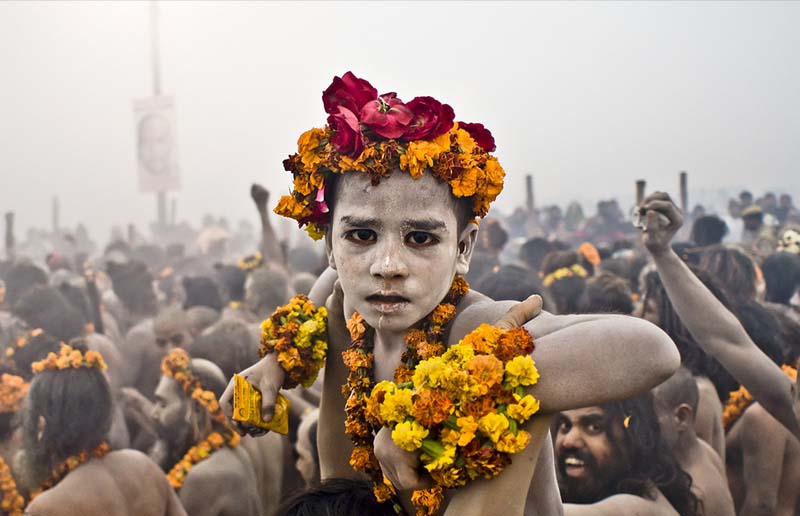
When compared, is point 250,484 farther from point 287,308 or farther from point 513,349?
point 513,349

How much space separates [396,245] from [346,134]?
1.21 feet

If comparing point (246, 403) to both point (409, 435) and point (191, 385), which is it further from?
point (191, 385)

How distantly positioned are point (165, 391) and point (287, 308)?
7.02 feet

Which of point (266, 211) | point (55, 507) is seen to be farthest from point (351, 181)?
point (266, 211)

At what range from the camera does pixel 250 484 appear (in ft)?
15.7

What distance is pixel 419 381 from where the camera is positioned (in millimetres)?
2369

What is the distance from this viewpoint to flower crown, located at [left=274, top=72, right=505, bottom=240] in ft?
8.49

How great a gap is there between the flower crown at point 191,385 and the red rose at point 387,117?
8.87 feet

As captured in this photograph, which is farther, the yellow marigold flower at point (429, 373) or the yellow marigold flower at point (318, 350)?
the yellow marigold flower at point (318, 350)

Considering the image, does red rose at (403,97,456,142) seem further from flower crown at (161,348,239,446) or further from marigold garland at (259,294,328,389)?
flower crown at (161,348,239,446)

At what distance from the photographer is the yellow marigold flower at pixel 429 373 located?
233 centimetres

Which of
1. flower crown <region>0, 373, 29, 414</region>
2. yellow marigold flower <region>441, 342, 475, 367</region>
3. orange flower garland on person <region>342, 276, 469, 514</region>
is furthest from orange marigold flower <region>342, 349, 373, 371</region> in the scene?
flower crown <region>0, 373, 29, 414</region>

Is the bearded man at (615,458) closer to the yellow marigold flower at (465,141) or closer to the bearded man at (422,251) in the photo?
the bearded man at (422,251)

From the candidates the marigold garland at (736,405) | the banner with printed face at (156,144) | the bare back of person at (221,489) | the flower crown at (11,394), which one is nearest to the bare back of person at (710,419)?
the marigold garland at (736,405)
